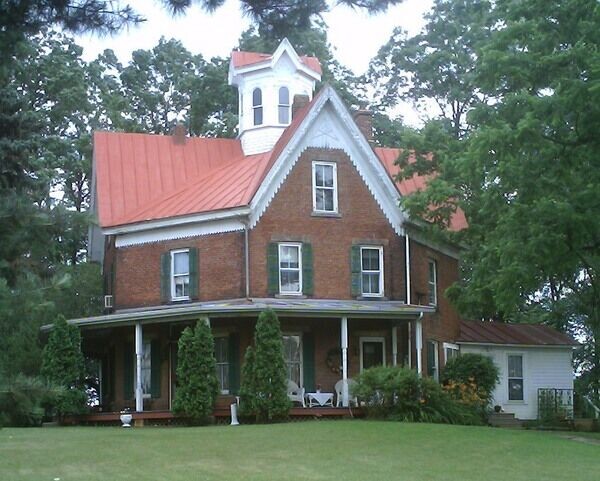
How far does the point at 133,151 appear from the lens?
3794 centimetres

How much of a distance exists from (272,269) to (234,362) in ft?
9.26

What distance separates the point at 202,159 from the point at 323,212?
6543mm

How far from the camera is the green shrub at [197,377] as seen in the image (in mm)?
29156

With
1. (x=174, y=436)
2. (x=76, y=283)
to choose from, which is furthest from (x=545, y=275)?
(x=76, y=283)

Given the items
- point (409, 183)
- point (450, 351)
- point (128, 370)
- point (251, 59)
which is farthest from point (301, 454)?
point (251, 59)

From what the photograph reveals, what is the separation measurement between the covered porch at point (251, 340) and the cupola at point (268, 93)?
7334mm

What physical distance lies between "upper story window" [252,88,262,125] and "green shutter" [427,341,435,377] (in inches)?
361

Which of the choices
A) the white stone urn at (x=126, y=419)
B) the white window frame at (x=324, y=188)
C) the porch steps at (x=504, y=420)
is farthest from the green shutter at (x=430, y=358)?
the white stone urn at (x=126, y=419)

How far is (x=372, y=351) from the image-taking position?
33688 millimetres

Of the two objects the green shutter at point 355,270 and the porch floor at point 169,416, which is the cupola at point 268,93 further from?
the porch floor at point 169,416

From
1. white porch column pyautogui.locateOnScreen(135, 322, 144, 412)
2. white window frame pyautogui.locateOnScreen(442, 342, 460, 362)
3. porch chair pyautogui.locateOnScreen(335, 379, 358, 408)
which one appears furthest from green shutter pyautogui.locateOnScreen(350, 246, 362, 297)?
white porch column pyautogui.locateOnScreen(135, 322, 144, 412)

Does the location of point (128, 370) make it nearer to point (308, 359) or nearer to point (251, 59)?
point (308, 359)

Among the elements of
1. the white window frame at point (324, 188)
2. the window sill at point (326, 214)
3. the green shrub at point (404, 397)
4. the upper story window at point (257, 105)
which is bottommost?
the green shrub at point (404, 397)

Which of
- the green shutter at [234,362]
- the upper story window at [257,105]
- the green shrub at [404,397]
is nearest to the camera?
the green shrub at [404,397]
